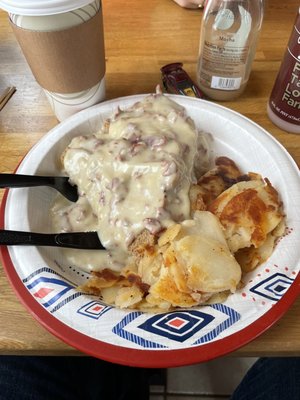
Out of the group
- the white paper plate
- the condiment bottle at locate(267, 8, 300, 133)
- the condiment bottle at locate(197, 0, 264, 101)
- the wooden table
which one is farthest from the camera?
the condiment bottle at locate(197, 0, 264, 101)

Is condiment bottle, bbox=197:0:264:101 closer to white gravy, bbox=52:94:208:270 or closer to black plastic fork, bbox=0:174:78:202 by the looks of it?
white gravy, bbox=52:94:208:270

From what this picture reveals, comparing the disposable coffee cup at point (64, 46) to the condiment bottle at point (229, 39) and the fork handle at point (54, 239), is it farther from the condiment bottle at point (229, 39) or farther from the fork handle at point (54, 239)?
the fork handle at point (54, 239)

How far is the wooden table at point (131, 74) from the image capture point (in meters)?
0.82

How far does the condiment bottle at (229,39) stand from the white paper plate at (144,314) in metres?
0.33

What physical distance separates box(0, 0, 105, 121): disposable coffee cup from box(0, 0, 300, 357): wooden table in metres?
0.14

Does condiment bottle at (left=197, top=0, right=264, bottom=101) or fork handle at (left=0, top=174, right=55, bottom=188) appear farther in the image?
condiment bottle at (left=197, top=0, right=264, bottom=101)

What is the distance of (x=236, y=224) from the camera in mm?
832

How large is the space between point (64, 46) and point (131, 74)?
414 mm

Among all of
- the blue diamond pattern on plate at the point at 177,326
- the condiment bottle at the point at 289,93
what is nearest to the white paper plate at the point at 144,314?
the blue diamond pattern on plate at the point at 177,326

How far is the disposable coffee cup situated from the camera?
863 mm

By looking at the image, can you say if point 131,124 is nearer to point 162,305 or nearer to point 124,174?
point 124,174

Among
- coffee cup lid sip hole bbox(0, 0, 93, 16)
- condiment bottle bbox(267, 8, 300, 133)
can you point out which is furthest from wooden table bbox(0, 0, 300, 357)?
coffee cup lid sip hole bbox(0, 0, 93, 16)

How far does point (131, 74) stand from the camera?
52.8 inches

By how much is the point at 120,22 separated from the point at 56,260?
3.50 ft
